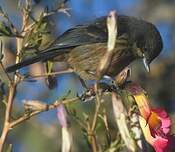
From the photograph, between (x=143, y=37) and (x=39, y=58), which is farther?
(x=143, y=37)

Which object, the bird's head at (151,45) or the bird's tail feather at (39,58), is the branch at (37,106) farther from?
the bird's head at (151,45)

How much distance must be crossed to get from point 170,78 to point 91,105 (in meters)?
2.58

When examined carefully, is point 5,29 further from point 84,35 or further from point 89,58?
point 89,58

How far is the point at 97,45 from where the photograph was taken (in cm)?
329

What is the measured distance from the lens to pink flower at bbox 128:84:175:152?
1800 mm

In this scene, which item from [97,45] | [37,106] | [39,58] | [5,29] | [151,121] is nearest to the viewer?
[37,106]

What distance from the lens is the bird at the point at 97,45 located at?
318cm

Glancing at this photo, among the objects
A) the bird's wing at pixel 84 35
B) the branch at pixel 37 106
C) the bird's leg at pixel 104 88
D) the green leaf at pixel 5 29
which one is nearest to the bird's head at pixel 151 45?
the bird's wing at pixel 84 35

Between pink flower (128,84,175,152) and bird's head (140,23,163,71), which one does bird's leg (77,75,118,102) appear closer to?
pink flower (128,84,175,152)

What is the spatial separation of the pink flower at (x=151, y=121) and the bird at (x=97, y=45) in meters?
1.16

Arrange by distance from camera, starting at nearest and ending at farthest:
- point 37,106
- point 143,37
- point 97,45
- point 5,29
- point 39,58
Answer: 1. point 37,106
2. point 5,29
3. point 39,58
4. point 97,45
5. point 143,37

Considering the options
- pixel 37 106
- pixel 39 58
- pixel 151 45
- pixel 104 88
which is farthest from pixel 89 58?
pixel 37 106

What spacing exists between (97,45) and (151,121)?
1469mm

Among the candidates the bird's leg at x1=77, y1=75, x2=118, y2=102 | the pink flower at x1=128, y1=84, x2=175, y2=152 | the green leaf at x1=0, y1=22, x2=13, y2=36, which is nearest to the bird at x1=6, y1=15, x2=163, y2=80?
the bird's leg at x1=77, y1=75, x2=118, y2=102
